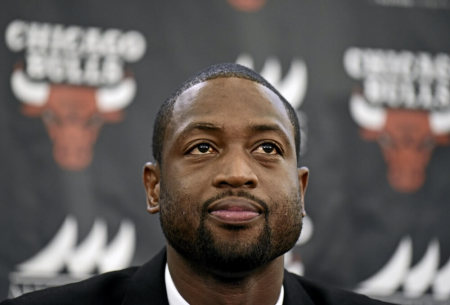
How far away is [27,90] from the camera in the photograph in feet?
9.48

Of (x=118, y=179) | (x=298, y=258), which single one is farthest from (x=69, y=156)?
(x=298, y=258)

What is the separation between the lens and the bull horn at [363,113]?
122 inches

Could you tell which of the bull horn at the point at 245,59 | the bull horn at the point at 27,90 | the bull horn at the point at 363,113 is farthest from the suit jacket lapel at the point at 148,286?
the bull horn at the point at 363,113

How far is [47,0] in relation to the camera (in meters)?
2.94

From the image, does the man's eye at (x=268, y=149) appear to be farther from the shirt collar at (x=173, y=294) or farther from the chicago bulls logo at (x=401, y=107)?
the chicago bulls logo at (x=401, y=107)

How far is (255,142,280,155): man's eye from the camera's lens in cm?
179

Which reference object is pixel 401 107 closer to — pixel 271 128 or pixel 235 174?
pixel 271 128

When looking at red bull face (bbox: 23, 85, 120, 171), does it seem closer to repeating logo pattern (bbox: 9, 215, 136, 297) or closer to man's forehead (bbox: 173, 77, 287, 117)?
repeating logo pattern (bbox: 9, 215, 136, 297)

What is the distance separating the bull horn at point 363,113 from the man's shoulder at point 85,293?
1.53 metres

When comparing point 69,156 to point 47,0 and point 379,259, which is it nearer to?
point 47,0

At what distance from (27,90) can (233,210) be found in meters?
1.58

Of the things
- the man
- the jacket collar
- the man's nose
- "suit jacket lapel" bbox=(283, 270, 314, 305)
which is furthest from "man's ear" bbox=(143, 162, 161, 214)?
"suit jacket lapel" bbox=(283, 270, 314, 305)

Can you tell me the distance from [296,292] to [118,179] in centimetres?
118

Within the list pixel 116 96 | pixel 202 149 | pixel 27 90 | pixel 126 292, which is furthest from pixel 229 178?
pixel 27 90
